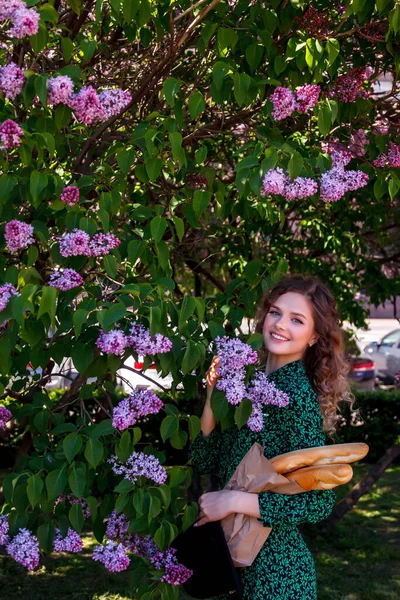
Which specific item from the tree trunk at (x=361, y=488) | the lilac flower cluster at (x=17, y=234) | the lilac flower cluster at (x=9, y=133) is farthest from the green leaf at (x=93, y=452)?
the tree trunk at (x=361, y=488)

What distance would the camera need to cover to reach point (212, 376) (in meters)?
2.73

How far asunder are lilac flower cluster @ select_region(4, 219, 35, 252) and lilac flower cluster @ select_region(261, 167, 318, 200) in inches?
29.8

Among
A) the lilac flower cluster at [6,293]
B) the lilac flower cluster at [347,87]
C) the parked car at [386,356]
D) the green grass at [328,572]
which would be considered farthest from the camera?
the parked car at [386,356]

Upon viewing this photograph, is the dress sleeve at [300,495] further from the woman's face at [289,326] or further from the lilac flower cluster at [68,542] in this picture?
the lilac flower cluster at [68,542]

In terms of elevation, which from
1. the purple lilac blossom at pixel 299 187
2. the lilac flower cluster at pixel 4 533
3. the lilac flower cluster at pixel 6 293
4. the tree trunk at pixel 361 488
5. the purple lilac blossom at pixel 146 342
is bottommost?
the tree trunk at pixel 361 488

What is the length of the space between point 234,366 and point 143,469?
41 cm

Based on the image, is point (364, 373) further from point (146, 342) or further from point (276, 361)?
point (146, 342)

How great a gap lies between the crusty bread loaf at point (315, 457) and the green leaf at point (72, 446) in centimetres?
61

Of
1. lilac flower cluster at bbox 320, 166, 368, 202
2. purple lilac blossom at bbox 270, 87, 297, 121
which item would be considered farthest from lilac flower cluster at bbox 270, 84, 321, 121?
lilac flower cluster at bbox 320, 166, 368, 202

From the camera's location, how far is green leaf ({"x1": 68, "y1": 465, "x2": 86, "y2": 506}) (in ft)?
8.13

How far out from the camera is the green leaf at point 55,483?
2.51 meters

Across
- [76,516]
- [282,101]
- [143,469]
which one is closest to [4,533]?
[76,516]

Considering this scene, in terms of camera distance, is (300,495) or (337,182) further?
(337,182)

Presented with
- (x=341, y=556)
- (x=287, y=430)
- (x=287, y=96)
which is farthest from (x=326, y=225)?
(x=287, y=430)
